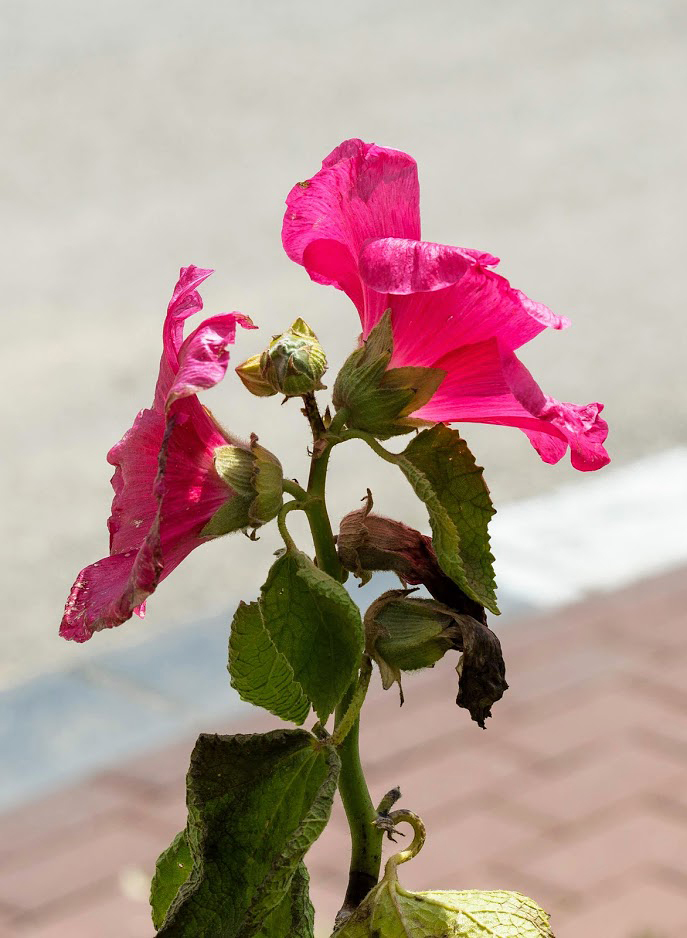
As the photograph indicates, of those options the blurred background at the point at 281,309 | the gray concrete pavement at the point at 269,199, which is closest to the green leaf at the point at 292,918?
the blurred background at the point at 281,309

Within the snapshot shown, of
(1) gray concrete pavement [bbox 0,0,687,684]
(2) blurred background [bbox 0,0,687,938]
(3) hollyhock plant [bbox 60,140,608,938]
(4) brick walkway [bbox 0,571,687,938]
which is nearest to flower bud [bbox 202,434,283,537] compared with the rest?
(3) hollyhock plant [bbox 60,140,608,938]

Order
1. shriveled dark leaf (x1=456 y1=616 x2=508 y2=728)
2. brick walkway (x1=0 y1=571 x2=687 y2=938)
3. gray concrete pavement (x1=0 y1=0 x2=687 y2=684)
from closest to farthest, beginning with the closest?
shriveled dark leaf (x1=456 y1=616 x2=508 y2=728), brick walkway (x1=0 y1=571 x2=687 y2=938), gray concrete pavement (x1=0 y1=0 x2=687 y2=684)

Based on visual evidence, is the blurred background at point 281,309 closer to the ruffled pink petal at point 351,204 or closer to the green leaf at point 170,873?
the green leaf at point 170,873

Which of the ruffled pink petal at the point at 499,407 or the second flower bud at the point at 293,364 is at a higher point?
the second flower bud at the point at 293,364

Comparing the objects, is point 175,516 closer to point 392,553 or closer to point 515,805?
point 392,553

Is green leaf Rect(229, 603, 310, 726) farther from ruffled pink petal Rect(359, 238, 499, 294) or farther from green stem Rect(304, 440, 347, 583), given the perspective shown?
ruffled pink petal Rect(359, 238, 499, 294)

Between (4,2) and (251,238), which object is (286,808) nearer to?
(251,238)

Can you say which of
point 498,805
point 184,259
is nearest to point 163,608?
point 498,805

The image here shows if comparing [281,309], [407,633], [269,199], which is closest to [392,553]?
[407,633]
